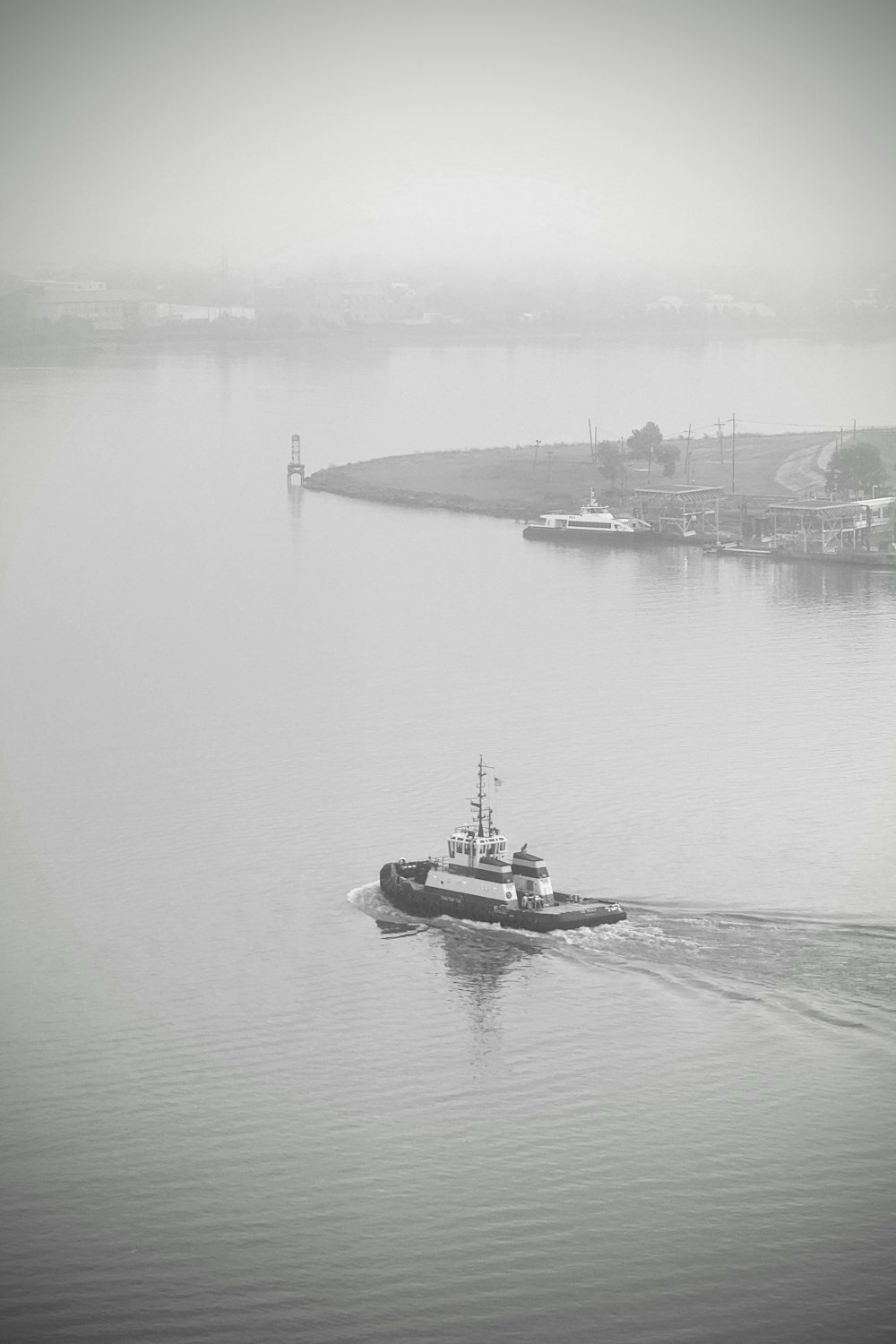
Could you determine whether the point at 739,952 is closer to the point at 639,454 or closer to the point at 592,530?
the point at 592,530

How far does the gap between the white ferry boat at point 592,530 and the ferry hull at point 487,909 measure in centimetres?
1235

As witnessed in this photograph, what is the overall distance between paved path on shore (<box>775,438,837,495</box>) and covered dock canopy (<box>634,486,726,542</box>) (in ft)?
3.44

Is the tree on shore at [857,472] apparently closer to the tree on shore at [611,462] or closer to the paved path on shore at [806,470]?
the paved path on shore at [806,470]

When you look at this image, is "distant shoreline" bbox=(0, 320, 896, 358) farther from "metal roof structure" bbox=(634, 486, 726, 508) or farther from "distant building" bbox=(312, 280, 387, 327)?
"metal roof structure" bbox=(634, 486, 726, 508)

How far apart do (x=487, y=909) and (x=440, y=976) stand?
0.66 m

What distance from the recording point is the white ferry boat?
21.9 meters

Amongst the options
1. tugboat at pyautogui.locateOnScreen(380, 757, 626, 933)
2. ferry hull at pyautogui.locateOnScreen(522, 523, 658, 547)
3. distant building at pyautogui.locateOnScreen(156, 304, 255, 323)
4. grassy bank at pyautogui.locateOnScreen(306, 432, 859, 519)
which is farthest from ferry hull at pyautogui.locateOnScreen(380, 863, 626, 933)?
distant building at pyautogui.locateOnScreen(156, 304, 255, 323)

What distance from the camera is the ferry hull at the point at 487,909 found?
9.17 m

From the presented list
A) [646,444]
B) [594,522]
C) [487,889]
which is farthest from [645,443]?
[487,889]

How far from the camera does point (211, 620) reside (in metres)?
17.3

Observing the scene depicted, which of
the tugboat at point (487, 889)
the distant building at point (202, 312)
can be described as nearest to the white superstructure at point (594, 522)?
the tugboat at point (487, 889)

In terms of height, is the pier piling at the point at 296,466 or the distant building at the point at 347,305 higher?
the distant building at the point at 347,305

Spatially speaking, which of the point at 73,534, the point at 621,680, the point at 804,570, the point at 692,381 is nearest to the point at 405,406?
the point at 692,381

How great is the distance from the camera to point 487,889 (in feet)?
31.3
